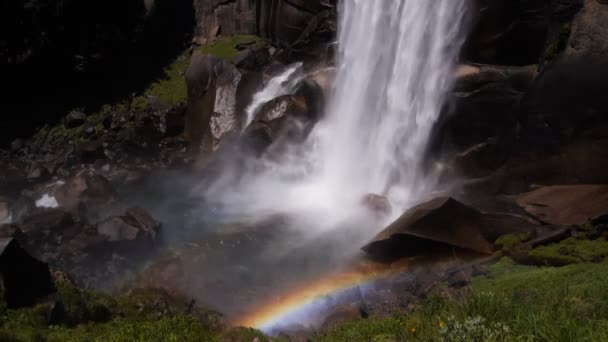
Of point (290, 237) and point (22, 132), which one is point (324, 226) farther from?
point (22, 132)

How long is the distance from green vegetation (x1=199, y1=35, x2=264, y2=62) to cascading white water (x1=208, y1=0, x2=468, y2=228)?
10.4 m

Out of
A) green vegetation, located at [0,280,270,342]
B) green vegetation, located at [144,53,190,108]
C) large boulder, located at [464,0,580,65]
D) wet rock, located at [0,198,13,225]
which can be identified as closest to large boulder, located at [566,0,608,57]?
large boulder, located at [464,0,580,65]

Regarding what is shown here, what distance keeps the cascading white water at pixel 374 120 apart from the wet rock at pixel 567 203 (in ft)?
15.5

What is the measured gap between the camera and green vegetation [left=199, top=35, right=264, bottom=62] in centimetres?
3436

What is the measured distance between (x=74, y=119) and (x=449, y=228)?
1014 inches

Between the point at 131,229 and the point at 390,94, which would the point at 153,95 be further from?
the point at 390,94

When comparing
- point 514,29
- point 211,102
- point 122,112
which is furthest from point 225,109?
point 514,29

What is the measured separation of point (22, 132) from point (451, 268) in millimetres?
28680

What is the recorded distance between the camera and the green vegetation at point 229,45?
34359 mm

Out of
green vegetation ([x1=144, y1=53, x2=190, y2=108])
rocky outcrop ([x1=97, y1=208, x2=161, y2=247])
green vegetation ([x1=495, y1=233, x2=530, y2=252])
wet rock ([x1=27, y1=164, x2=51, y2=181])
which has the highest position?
green vegetation ([x1=495, y1=233, x2=530, y2=252])

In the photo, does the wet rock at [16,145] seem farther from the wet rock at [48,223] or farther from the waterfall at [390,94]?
the waterfall at [390,94]

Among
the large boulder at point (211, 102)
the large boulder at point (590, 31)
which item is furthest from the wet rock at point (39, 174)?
the large boulder at point (590, 31)

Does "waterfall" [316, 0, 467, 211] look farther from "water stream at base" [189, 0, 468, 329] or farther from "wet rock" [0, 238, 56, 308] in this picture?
"wet rock" [0, 238, 56, 308]

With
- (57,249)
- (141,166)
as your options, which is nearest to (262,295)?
(57,249)
